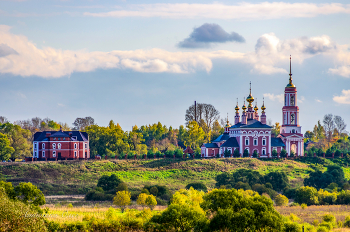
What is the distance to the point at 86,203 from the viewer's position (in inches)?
1820

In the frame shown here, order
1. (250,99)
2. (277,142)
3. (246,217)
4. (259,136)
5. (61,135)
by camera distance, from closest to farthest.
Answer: (246,217) < (61,135) < (259,136) < (277,142) < (250,99)

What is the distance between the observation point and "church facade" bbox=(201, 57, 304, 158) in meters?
79.6

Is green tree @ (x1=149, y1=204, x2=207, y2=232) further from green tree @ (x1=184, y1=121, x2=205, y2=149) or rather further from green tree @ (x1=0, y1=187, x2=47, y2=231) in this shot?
green tree @ (x1=184, y1=121, x2=205, y2=149)

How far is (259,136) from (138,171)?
22766 mm

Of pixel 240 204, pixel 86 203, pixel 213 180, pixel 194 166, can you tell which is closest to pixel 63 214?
pixel 86 203

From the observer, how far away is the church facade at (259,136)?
79.6 metres

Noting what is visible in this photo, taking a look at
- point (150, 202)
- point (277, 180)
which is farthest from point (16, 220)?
point (277, 180)

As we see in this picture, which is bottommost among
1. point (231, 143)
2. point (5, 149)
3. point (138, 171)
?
point (138, 171)

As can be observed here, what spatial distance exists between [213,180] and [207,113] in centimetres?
4245

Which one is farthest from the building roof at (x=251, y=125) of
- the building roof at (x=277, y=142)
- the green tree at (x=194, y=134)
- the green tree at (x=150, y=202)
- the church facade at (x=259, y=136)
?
the green tree at (x=150, y=202)

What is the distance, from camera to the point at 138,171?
66.4m

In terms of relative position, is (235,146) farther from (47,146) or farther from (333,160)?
(47,146)

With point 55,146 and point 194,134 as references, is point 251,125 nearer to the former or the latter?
point 194,134

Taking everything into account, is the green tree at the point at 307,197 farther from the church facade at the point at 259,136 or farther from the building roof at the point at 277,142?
the building roof at the point at 277,142
